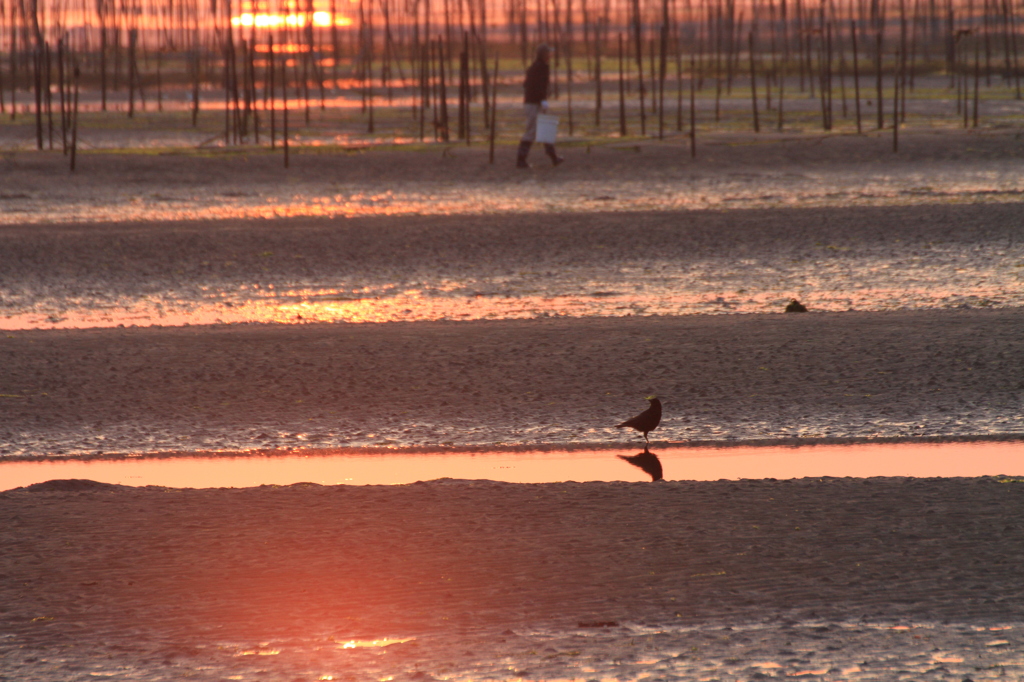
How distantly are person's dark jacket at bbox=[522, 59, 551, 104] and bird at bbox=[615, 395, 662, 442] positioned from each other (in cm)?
1398

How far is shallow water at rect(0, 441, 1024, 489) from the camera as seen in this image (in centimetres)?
537

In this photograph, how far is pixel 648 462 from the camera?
559 cm

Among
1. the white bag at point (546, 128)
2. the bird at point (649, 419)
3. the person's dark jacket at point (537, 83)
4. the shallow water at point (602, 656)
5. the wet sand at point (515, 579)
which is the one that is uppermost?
the person's dark jacket at point (537, 83)

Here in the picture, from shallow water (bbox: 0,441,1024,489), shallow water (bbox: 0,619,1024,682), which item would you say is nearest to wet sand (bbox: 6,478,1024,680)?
shallow water (bbox: 0,619,1024,682)

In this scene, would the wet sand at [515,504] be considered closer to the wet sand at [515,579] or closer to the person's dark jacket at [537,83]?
the wet sand at [515,579]

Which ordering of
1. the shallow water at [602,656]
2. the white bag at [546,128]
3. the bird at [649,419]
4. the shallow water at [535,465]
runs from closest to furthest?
the shallow water at [602,656], the shallow water at [535,465], the bird at [649,419], the white bag at [546,128]

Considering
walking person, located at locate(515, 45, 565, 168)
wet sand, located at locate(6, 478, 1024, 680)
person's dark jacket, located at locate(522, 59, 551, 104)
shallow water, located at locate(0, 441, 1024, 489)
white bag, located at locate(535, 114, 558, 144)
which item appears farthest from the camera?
person's dark jacket, located at locate(522, 59, 551, 104)

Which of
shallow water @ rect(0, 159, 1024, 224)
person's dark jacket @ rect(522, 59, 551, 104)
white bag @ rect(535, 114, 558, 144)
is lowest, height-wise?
shallow water @ rect(0, 159, 1024, 224)

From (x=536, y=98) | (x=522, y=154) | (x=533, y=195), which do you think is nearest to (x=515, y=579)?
(x=533, y=195)

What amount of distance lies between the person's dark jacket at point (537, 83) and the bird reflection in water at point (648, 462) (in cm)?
1413

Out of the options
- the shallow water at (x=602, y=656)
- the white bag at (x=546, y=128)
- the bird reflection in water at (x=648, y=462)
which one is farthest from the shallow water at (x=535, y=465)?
the white bag at (x=546, y=128)

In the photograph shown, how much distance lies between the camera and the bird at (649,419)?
575 centimetres

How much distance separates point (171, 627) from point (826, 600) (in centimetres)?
199

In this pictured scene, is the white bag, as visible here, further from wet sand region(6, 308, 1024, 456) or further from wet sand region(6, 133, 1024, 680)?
wet sand region(6, 308, 1024, 456)
